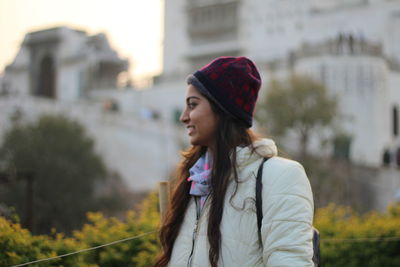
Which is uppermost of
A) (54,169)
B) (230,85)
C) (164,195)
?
(230,85)

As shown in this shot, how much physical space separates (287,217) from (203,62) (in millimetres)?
35847

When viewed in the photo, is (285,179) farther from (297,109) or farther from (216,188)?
(297,109)

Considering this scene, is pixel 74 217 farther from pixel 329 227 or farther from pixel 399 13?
pixel 329 227

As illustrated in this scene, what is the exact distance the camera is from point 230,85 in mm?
3084

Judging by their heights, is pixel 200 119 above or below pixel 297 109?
above

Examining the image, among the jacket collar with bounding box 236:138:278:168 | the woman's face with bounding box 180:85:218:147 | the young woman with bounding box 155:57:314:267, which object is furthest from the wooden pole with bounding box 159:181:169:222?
the jacket collar with bounding box 236:138:278:168

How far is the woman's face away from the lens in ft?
10.3

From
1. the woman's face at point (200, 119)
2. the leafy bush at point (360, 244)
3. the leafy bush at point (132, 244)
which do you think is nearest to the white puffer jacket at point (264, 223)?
the woman's face at point (200, 119)

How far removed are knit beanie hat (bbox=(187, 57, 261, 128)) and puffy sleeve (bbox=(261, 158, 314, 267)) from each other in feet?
1.19

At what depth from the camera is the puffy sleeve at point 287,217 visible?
107 inches

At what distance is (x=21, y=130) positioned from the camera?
29641mm

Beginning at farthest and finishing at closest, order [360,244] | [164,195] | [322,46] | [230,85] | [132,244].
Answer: [322,46]
[360,244]
[132,244]
[164,195]
[230,85]

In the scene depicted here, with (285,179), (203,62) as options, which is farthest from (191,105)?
(203,62)

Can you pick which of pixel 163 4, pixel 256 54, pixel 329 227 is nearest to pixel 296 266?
pixel 329 227
